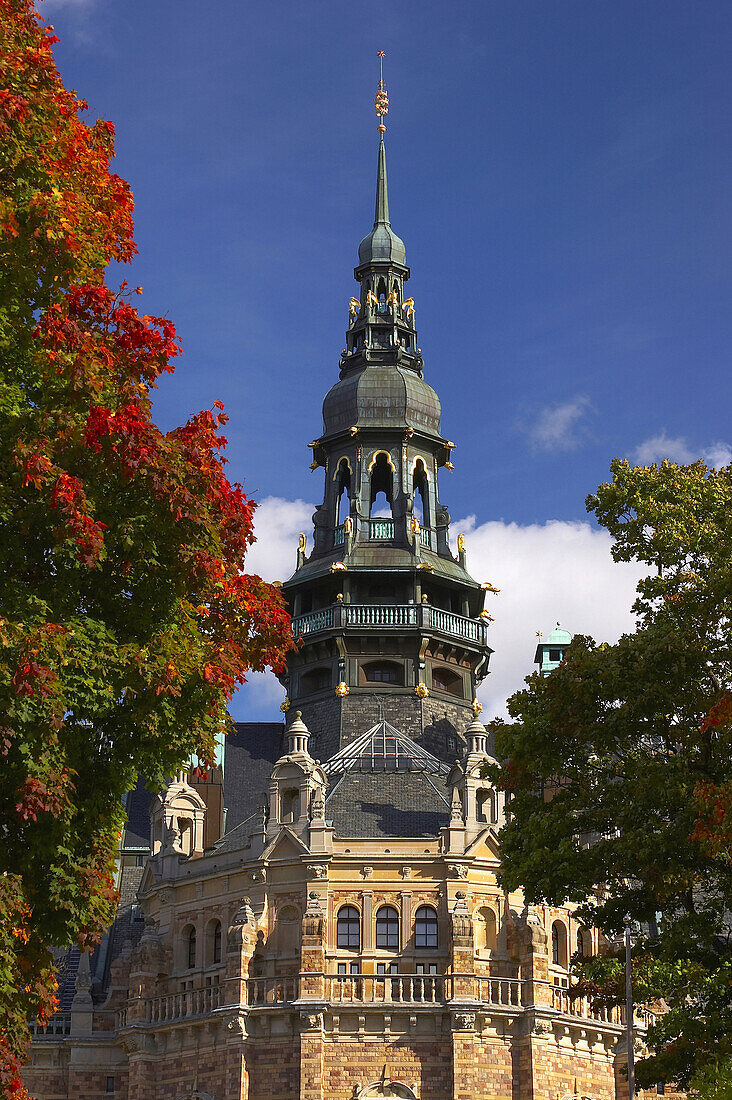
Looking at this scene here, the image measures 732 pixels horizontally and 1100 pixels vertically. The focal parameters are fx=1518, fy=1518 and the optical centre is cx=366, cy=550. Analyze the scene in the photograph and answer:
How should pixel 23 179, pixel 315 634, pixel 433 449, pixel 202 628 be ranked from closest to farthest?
pixel 23 179, pixel 202 628, pixel 315 634, pixel 433 449

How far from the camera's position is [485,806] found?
188 ft

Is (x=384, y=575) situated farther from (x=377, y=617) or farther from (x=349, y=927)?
(x=349, y=927)

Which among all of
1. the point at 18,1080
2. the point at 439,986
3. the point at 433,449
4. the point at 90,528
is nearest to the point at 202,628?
the point at 90,528

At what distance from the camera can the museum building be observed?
172 feet

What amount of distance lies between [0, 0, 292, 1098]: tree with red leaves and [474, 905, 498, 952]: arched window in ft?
110

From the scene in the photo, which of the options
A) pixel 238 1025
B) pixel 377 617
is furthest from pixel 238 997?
pixel 377 617

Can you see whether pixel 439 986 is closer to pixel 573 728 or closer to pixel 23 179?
pixel 573 728

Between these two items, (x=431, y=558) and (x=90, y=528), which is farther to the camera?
(x=431, y=558)

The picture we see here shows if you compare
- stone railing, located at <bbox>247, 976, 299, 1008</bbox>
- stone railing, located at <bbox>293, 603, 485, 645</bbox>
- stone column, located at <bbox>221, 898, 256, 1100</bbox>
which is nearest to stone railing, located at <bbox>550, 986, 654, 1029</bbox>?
stone railing, located at <bbox>247, 976, 299, 1008</bbox>

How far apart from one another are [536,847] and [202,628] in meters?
10.4

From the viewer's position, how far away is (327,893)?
2165 inches

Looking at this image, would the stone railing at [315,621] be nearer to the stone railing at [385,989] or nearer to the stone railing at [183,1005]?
the stone railing at [183,1005]

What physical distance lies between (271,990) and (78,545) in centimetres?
3552

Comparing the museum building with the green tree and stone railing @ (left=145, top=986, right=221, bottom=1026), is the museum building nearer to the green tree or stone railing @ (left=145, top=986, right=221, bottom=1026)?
stone railing @ (left=145, top=986, right=221, bottom=1026)
